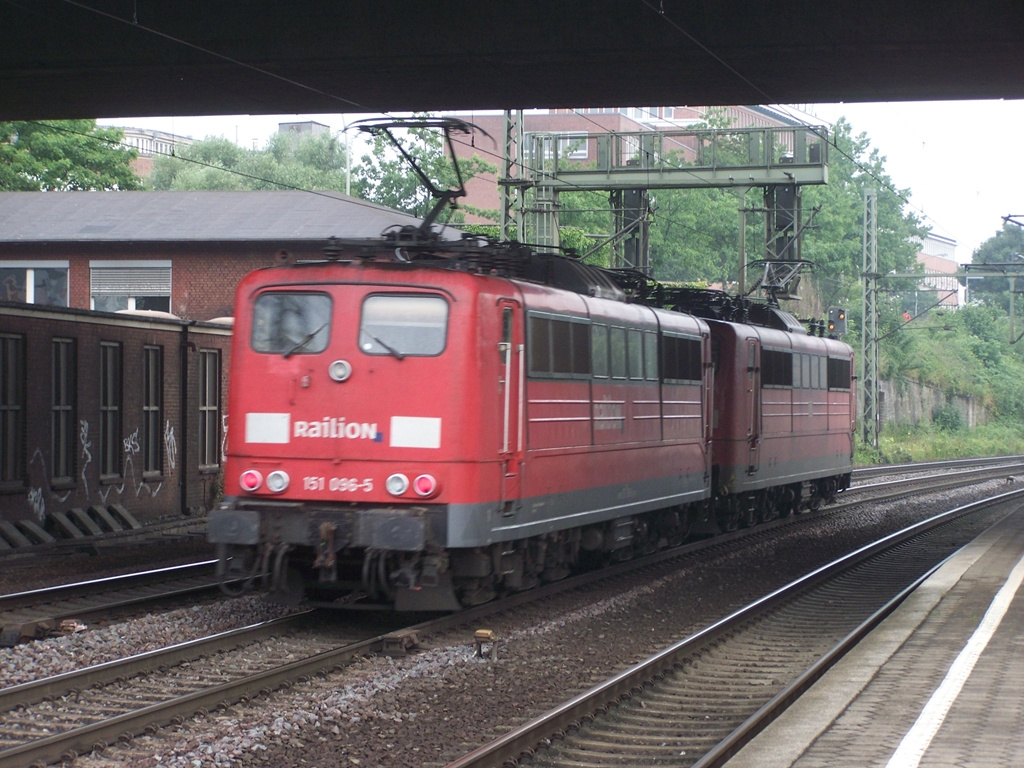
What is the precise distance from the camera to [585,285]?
43.3 feet

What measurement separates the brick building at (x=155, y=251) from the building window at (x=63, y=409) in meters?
17.3

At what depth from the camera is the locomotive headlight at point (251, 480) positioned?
35.0 feet

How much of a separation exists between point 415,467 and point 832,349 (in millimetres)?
15228

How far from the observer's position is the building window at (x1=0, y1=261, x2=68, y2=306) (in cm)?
3731

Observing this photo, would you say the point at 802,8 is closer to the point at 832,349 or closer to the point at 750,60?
the point at 750,60

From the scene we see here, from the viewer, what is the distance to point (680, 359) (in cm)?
1572

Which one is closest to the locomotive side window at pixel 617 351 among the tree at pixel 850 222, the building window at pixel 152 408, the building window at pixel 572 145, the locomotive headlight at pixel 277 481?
the locomotive headlight at pixel 277 481

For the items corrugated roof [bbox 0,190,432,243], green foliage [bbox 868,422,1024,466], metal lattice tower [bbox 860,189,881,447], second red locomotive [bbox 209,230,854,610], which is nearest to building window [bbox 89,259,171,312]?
corrugated roof [bbox 0,190,432,243]

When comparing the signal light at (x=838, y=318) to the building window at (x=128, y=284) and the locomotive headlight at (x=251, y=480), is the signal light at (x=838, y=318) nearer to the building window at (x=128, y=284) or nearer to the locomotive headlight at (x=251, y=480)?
the building window at (x=128, y=284)

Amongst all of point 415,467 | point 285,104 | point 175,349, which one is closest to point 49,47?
point 285,104

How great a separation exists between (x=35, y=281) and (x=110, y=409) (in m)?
20.0

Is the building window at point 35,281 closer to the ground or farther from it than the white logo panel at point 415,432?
farther from it

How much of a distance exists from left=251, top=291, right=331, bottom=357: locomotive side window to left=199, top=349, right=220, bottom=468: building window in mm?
10956

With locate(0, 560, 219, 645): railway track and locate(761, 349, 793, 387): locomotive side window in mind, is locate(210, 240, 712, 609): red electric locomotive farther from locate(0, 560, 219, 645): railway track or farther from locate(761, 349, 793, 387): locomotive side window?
locate(761, 349, 793, 387): locomotive side window
